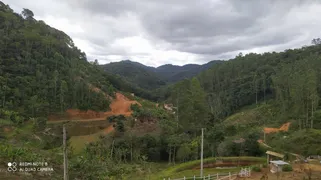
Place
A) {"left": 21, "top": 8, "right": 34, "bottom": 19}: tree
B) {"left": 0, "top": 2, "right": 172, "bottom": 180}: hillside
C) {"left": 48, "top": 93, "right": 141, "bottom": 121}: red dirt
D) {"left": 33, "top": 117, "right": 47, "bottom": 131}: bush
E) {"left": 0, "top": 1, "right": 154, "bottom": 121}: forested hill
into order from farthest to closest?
{"left": 21, "top": 8, "right": 34, "bottom": 19}: tree < {"left": 48, "top": 93, "right": 141, "bottom": 121}: red dirt < {"left": 0, "top": 1, "right": 154, "bottom": 121}: forested hill < {"left": 33, "top": 117, "right": 47, "bottom": 131}: bush < {"left": 0, "top": 2, "right": 172, "bottom": 180}: hillside

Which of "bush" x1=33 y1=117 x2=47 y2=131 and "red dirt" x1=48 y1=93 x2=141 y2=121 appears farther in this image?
"red dirt" x1=48 y1=93 x2=141 y2=121

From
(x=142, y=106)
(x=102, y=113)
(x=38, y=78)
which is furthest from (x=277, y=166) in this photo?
(x=38, y=78)

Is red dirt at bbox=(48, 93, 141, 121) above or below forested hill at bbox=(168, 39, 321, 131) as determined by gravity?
below

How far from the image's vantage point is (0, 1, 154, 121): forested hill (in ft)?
193

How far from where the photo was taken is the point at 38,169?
16219mm

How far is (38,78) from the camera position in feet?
215

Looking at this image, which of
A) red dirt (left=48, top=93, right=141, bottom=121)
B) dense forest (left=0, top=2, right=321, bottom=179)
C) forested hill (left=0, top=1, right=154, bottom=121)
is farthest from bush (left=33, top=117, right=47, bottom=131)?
red dirt (left=48, top=93, right=141, bottom=121)

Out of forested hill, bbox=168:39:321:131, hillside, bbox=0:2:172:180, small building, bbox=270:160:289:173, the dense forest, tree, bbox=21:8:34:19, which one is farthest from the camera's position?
tree, bbox=21:8:34:19

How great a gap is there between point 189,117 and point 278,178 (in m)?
19.5

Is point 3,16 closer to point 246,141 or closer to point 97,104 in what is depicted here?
point 97,104

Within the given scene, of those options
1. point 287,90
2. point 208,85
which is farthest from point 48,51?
point 287,90

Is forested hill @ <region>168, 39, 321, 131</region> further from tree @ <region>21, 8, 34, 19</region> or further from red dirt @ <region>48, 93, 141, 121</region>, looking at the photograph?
tree @ <region>21, 8, 34, 19</region>

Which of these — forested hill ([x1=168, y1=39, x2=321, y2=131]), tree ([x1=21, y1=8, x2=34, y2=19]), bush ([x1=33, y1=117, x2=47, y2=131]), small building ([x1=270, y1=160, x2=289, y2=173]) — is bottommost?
small building ([x1=270, y1=160, x2=289, y2=173])

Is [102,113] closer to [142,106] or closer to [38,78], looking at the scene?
[142,106]
